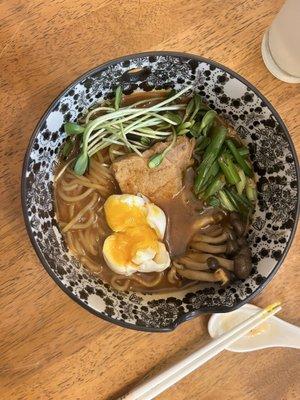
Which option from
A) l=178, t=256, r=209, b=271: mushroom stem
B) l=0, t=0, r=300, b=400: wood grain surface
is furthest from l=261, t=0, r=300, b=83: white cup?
l=178, t=256, r=209, b=271: mushroom stem

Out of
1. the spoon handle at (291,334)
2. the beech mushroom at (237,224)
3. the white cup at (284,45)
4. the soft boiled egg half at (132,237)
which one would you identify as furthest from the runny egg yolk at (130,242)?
the white cup at (284,45)

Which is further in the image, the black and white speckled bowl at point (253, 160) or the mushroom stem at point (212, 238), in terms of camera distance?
the mushroom stem at point (212, 238)

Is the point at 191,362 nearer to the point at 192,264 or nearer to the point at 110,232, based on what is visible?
the point at 192,264

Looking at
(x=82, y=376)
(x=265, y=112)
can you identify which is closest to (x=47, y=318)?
(x=82, y=376)

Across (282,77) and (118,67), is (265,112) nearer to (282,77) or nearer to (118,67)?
(282,77)

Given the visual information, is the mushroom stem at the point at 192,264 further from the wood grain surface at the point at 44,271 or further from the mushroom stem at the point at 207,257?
the wood grain surface at the point at 44,271

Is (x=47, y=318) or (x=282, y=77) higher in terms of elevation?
(x=282, y=77)

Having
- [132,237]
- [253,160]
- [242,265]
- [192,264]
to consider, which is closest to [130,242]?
[132,237]

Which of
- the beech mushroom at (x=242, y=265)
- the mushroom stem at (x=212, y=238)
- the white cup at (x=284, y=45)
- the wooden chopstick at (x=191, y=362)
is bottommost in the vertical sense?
the wooden chopstick at (x=191, y=362)
